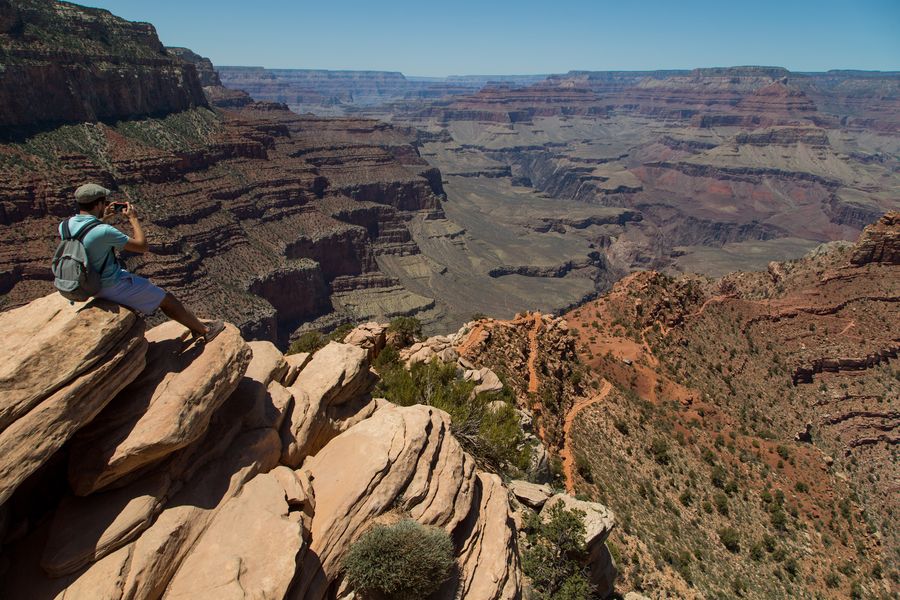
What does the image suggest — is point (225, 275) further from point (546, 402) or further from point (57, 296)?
point (57, 296)

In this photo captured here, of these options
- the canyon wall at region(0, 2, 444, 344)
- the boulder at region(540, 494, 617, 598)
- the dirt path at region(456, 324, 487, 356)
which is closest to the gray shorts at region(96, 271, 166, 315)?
the boulder at region(540, 494, 617, 598)

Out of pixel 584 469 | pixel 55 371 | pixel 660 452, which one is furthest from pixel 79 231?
pixel 660 452

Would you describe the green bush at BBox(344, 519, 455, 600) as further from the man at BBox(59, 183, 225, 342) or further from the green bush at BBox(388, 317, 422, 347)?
the green bush at BBox(388, 317, 422, 347)

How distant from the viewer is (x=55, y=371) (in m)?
9.09

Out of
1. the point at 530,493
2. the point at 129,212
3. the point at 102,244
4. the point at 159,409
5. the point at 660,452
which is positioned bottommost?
the point at 660,452

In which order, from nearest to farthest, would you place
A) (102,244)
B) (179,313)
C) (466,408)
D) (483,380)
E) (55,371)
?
(55,371) < (102,244) < (179,313) < (466,408) < (483,380)

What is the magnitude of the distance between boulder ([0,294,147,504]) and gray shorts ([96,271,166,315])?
6.9 inches

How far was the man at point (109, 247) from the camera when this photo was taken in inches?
382

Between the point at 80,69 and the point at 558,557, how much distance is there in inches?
4259

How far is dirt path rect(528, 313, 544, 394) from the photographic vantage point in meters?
30.9

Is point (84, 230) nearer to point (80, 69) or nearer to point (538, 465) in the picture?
point (538, 465)

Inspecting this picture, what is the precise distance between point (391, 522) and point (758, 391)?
37.7m

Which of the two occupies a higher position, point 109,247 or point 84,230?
point 84,230

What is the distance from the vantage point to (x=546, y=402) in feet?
97.3
